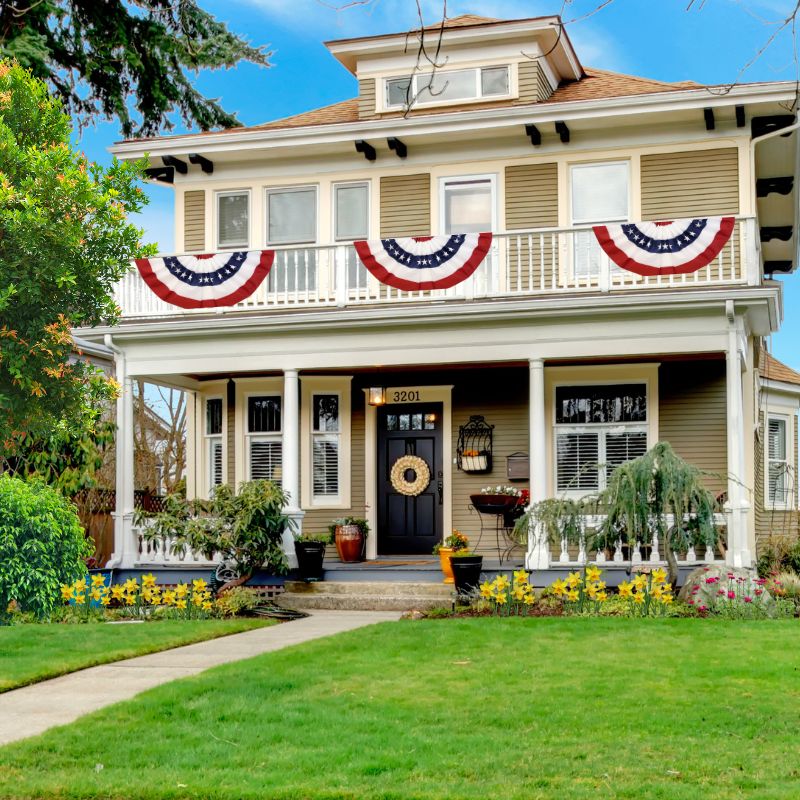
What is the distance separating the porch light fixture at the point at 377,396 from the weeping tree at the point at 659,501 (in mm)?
4804

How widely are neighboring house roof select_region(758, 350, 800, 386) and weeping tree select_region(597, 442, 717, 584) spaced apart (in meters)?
7.21

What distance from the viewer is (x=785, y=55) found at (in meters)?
6.01

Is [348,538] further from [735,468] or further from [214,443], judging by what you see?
[735,468]

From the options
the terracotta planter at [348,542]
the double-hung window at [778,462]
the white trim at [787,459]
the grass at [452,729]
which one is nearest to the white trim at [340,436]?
the terracotta planter at [348,542]

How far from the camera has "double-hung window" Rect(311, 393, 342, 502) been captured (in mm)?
17969

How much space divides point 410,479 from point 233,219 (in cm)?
496

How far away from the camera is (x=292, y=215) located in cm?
1838

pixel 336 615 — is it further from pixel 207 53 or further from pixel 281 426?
Result: pixel 207 53

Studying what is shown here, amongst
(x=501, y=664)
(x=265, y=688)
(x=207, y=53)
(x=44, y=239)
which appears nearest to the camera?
(x=265, y=688)

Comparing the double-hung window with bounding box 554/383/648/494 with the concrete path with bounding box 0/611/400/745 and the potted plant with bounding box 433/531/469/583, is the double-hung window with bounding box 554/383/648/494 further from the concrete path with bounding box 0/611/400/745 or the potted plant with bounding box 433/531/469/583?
the concrete path with bounding box 0/611/400/745

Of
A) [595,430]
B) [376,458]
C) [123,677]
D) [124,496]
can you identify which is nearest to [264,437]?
[376,458]

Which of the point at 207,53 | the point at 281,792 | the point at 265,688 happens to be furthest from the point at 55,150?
the point at 207,53

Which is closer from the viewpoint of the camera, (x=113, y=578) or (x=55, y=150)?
(x=55, y=150)

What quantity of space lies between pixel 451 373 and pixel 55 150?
27.2 feet
